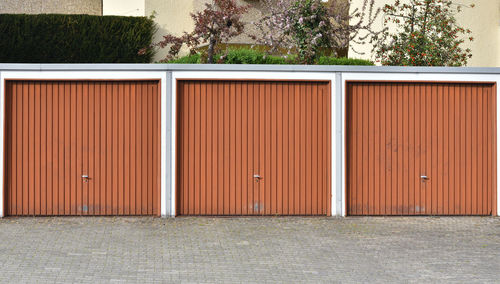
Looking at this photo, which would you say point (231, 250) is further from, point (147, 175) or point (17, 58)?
point (17, 58)

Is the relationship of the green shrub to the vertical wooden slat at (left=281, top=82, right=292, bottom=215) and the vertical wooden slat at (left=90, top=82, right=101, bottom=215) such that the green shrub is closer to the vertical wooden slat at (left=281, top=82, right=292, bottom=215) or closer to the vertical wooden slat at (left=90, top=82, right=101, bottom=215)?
the vertical wooden slat at (left=281, top=82, right=292, bottom=215)

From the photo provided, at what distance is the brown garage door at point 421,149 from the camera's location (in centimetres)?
1283

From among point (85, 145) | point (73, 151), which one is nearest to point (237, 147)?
point (85, 145)

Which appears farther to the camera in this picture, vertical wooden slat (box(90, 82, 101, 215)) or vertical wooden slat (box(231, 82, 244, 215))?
vertical wooden slat (box(231, 82, 244, 215))

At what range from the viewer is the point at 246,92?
41.7ft

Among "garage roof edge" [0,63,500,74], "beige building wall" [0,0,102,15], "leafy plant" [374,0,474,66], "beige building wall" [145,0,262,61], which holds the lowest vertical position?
"garage roof edge" [0,63,500,74]

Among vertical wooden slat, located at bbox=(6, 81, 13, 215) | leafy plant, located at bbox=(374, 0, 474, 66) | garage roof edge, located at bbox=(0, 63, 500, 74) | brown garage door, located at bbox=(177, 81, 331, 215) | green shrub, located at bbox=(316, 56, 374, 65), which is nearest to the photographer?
garage roof edge, located at bbox=(0, 63, 500, 74)

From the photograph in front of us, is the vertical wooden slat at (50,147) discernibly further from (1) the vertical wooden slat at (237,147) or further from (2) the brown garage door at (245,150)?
(1) the vertical wooden slat at (237,147)

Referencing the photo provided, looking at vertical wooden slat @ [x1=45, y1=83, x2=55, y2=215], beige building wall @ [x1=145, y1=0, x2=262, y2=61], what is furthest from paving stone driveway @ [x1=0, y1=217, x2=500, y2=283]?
beige building wall @ [x1=145, y1=0, x2=262, y2=61]

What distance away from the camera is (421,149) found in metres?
12.9

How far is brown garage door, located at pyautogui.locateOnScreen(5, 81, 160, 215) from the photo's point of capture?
12570 mm

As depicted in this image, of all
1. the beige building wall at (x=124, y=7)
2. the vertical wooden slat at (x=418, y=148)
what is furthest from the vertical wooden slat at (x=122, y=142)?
the beige building wall at (x=124, y=7)

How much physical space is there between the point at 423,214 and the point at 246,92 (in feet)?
11.9

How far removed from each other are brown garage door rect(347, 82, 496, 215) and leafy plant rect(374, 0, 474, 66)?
4.08 meters
